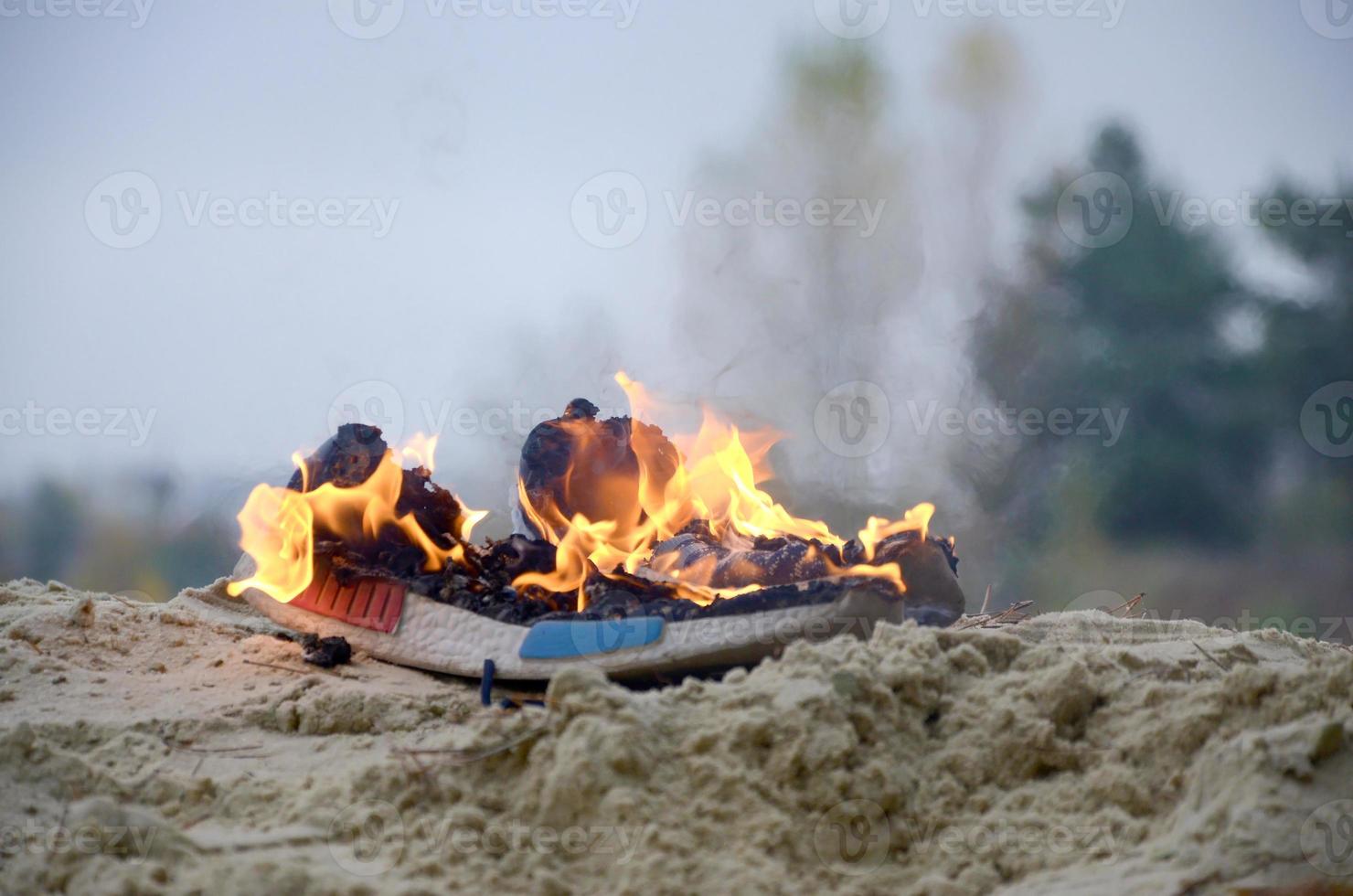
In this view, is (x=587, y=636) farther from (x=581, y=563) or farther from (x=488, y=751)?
(x=488, y=751)

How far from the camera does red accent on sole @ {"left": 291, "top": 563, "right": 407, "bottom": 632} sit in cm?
367

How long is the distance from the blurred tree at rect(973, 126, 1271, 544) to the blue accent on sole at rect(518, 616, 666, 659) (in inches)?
211

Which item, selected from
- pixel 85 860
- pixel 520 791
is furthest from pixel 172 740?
pixel 520 791

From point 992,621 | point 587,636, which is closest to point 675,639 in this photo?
point 587,636

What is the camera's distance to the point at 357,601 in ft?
12.3

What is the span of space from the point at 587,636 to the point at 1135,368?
5920mm

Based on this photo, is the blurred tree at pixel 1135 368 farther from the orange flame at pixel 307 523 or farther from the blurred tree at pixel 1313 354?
the orange flame at pixel 307 523

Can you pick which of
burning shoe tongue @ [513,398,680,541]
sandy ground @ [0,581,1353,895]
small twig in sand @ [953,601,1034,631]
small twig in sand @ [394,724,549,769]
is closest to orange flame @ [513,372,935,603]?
burning shoe tongue @ [513,398,680,541]

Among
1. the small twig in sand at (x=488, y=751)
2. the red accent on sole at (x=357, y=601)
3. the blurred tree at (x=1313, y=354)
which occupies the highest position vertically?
the blurred tree at (x=1313, y=354)

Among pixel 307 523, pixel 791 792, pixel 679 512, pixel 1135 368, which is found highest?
pixel 1135 368

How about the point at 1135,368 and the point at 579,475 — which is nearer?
the point at 579,475

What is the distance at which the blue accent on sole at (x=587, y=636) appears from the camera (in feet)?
10.5

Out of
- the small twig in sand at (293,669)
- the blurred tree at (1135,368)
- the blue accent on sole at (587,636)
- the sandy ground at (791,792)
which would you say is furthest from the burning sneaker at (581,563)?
the blurred tree at (1135,368)

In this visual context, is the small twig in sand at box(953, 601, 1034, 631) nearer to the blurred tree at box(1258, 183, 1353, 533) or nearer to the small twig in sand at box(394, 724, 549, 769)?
the small twig in sand at box(394, 724, 549, 769)
